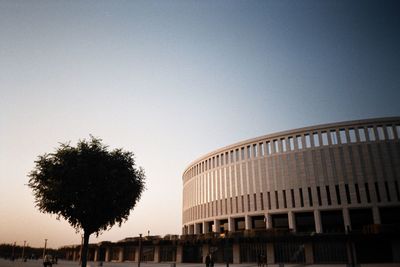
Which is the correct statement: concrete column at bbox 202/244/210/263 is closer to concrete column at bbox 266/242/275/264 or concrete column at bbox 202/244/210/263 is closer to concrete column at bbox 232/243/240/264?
concrete column at bbox 232/243/240/264

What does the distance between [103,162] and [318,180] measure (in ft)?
133

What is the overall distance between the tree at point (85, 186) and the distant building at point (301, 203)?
1809cm

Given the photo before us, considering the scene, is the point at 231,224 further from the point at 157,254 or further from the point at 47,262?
the point at 47,262

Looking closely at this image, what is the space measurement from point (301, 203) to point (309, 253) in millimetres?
17119

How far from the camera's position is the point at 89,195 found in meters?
29.4

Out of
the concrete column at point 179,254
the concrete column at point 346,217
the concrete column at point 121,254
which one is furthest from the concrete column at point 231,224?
the concrete column at point 121,254

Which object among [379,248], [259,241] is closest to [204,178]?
[259,241]

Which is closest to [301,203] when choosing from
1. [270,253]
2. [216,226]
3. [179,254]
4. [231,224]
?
[231,224]

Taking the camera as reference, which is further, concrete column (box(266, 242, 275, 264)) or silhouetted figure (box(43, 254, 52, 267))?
concrete column (box(266, 242, 275, 264))

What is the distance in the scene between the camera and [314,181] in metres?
53.8

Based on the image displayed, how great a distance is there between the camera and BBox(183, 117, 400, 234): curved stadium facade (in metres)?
50.6

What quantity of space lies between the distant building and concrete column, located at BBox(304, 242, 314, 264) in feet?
0.41

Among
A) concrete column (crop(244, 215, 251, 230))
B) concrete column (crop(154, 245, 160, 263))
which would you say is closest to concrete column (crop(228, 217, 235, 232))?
concrete column (crop(244, 215, 251, 230))

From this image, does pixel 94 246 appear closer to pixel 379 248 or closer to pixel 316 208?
pixel 316 208
